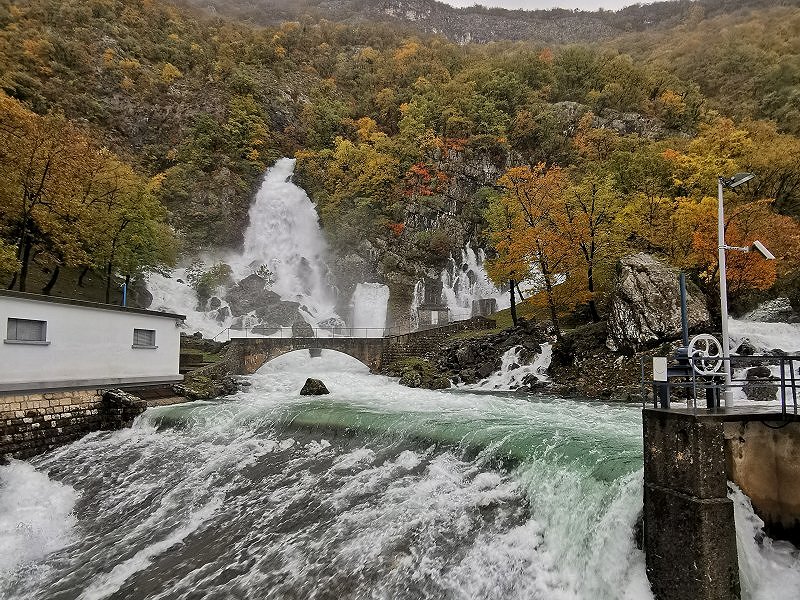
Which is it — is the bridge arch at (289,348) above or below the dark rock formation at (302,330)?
below

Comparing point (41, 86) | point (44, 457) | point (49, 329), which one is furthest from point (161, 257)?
point (41, 86)

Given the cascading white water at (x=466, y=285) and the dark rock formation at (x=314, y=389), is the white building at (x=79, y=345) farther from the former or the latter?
the cascading white water at (x=466, y=285)

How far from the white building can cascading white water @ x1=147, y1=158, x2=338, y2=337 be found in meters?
15.2

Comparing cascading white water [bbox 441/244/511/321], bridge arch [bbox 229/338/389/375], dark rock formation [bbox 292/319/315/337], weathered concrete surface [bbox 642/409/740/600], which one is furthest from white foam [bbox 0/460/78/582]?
cascading white water [bbox 441/244/511/321]

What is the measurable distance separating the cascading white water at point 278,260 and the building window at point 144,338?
15.2 m

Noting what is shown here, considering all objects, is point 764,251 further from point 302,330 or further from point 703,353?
point 302,330

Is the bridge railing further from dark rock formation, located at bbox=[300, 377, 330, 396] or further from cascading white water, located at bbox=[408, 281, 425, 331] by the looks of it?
dark rock formation, located at bbox=[300, 377, 330, 396]

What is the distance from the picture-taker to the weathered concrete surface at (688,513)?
573 cm

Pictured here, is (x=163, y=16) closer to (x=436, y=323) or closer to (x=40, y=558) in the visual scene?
(x=436, y=323)

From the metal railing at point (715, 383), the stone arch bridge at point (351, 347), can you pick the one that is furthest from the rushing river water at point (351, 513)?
the stone arch bridge at point (351, 347)

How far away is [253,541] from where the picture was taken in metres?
8.39

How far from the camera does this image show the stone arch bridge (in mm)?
28734

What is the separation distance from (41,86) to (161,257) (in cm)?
2754

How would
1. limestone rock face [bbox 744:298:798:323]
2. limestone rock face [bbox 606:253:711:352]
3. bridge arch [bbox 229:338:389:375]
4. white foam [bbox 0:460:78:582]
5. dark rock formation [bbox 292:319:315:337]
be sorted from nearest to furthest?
white foam [bbox 0:460:78:582]
limestone rock face [bbox 606:253:711:352]
limestone rock face [bbox 744:298:798:323]
bridge arch [bbox 229:338:389:375]
dark rock formation [bbox 292:319:315:337]
